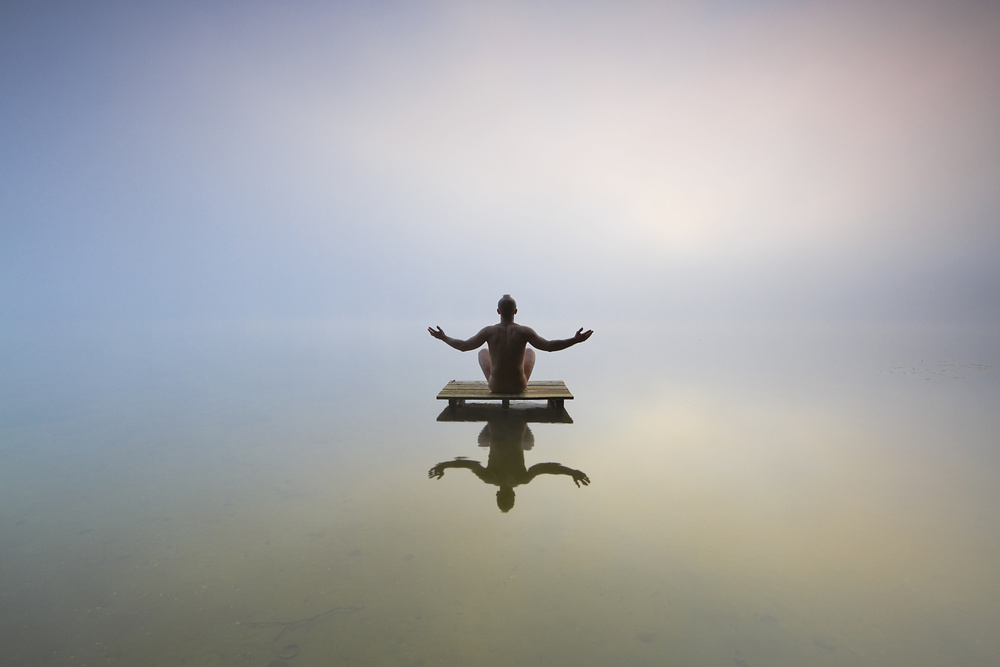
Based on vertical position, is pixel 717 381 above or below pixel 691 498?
above

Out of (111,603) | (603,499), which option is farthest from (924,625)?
(111,603)

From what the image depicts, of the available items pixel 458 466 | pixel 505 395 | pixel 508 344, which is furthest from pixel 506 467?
pixel 508 344

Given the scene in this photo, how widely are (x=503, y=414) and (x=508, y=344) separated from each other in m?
1.44

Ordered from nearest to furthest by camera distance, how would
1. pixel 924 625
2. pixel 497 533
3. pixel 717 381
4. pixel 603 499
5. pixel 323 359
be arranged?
pixel 924 625
pixel 497 533
pixel 603 499
pixel 717 381
pixel 323 359

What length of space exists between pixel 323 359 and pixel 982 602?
1713 centimetres

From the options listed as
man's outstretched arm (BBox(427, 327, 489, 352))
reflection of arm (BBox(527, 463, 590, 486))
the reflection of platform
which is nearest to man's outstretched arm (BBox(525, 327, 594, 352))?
man's outstretched arm (BBox(427, 327, 489, 352))

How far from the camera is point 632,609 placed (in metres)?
3.23

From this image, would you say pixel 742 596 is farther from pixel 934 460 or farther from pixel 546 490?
pixel 934 460

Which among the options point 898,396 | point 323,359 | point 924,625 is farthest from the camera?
point 323,359

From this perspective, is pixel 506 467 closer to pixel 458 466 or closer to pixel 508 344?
pixel 458 466

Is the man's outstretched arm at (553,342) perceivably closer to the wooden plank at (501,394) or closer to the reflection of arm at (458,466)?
the wooden plank at (501,394)

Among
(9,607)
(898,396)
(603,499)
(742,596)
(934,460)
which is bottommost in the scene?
(9,607)

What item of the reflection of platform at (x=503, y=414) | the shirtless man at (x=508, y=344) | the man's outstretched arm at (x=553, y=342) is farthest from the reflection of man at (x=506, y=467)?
the man's outstretched arm at (x=553, y=342)

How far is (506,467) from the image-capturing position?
6.04 metres
